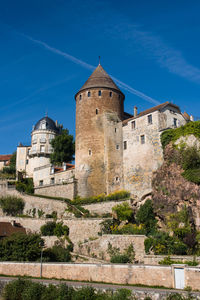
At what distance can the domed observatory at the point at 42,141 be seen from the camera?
4756 centimetres

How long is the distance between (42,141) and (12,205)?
15.0 metres

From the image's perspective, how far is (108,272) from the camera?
61.9 ft

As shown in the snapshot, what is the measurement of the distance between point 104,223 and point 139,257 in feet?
16.0

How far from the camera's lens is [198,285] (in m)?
16.1

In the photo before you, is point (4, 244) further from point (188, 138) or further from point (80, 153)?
point (188, 138)

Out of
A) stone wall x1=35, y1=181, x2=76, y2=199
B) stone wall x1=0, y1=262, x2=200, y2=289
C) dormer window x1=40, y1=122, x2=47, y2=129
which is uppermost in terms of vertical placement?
dormer window x1=40, y1=122, x2=47, y2=129

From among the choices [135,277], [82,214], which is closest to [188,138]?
[82,214]

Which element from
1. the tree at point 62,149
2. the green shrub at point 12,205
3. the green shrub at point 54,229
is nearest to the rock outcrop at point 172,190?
the green shrub at point 54,229

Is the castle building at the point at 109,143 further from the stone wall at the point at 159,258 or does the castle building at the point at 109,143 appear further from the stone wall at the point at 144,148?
the stone wall at the point at 159,258

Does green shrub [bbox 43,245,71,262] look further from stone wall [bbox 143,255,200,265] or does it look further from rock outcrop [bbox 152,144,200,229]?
rock outcrop [bbox 152,144,200,229]

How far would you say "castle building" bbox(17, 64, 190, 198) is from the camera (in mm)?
33281

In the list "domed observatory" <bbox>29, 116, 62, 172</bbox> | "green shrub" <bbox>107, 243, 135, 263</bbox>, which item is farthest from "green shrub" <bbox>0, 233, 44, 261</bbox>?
"domed observatory" <bbox>29, 116, 62, 172</bbox>

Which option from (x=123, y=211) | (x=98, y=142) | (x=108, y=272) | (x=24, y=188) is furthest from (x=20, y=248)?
(x=98, y=142)

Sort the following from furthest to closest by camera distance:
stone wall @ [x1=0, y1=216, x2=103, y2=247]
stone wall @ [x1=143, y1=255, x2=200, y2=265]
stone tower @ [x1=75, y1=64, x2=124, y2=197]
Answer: stone tower @ [x1=75, y1=64, x2=124, y2=197]
stone wall @ [x1=0, y1=216, x2=103, y2=247]
stone wall @ [x1=143, y1=255, x2=200, y2=265]
